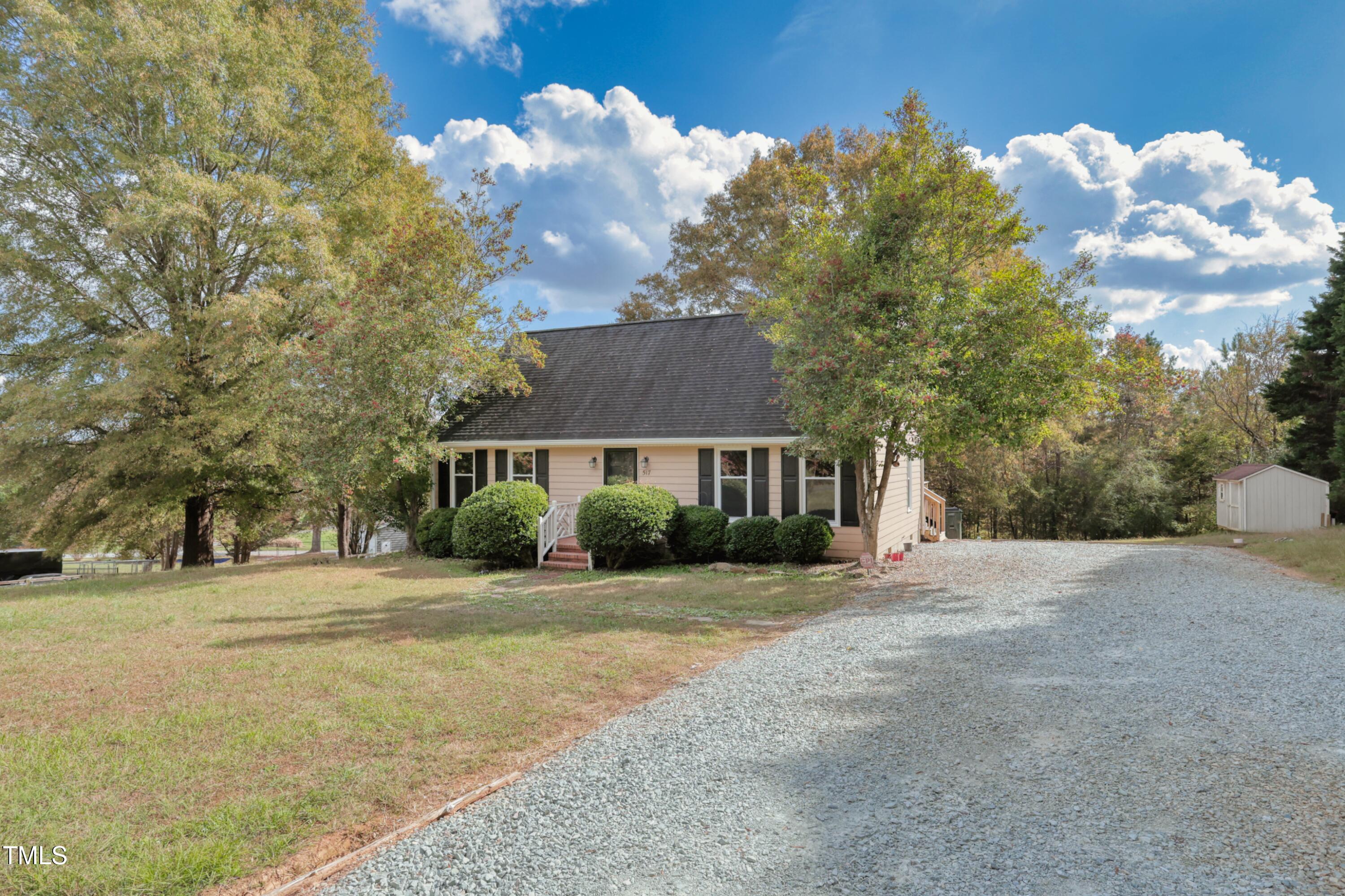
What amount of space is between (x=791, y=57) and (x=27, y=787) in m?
17.5

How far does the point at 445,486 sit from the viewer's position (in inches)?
678

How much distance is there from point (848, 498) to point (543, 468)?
298 inches

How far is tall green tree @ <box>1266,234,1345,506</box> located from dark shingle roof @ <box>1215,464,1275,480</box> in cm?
193

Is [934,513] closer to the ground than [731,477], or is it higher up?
closer to the ground

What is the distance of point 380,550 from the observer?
2777cm

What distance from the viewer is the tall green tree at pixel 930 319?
9977mm

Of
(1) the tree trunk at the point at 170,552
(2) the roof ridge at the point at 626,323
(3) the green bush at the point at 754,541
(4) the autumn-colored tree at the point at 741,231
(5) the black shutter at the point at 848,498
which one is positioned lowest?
(1) the tree trunk at the point at 170,552

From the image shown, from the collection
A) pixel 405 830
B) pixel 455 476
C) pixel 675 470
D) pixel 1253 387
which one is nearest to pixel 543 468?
pixel 455 476

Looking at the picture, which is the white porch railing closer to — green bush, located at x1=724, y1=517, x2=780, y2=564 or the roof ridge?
green bush, located at x1=724, y1=517, x2=780, y2=564

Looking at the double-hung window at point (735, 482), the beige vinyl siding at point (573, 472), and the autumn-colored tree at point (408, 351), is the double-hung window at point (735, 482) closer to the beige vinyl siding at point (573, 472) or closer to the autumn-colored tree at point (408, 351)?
the beige vinyl siding at point (573, 472)

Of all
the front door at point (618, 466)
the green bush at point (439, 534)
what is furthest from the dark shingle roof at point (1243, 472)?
the green bush at point (439, 534)

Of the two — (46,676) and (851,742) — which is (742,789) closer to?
(851,742)

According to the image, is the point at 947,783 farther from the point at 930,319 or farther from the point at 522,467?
the point at 522,467

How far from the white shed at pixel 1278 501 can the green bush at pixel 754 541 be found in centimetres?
1512
